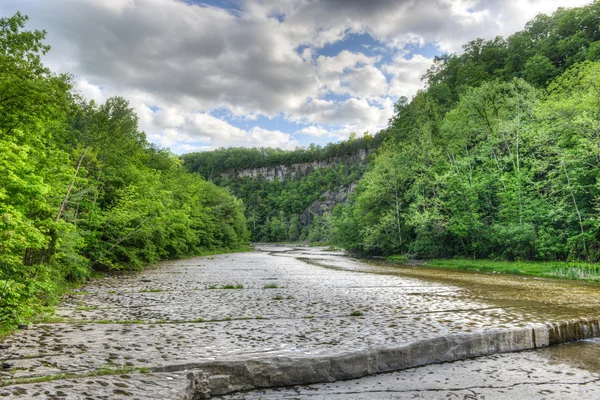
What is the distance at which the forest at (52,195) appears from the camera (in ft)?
27.7

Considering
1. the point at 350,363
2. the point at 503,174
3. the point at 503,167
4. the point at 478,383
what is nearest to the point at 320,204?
the point at 503,167

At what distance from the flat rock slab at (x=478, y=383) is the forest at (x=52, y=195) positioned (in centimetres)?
549

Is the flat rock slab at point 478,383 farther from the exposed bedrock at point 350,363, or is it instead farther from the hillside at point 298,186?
the hillside at point 298,186

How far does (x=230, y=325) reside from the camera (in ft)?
25.3

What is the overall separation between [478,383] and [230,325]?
4890 mm

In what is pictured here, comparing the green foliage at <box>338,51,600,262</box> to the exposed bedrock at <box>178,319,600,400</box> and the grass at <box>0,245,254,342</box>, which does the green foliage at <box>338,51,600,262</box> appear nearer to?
the exposed bedrock at <box>178,319,600,400</box>

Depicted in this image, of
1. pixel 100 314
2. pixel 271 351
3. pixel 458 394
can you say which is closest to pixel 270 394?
pixel 271 351

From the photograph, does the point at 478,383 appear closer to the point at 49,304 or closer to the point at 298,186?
the point at 49,304

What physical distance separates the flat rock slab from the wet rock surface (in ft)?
2.01

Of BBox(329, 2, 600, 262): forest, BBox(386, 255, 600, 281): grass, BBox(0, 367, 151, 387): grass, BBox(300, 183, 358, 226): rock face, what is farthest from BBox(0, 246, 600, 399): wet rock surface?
BBox(300, 183, 358, 226): rock face

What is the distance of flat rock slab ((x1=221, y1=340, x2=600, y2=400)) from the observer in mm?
4641

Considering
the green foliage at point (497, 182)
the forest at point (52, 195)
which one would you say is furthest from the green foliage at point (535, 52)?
the forest at point (52, 195)

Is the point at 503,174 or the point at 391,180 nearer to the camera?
the point at 503,174

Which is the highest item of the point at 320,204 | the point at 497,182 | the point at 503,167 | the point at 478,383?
the point at 320,204
